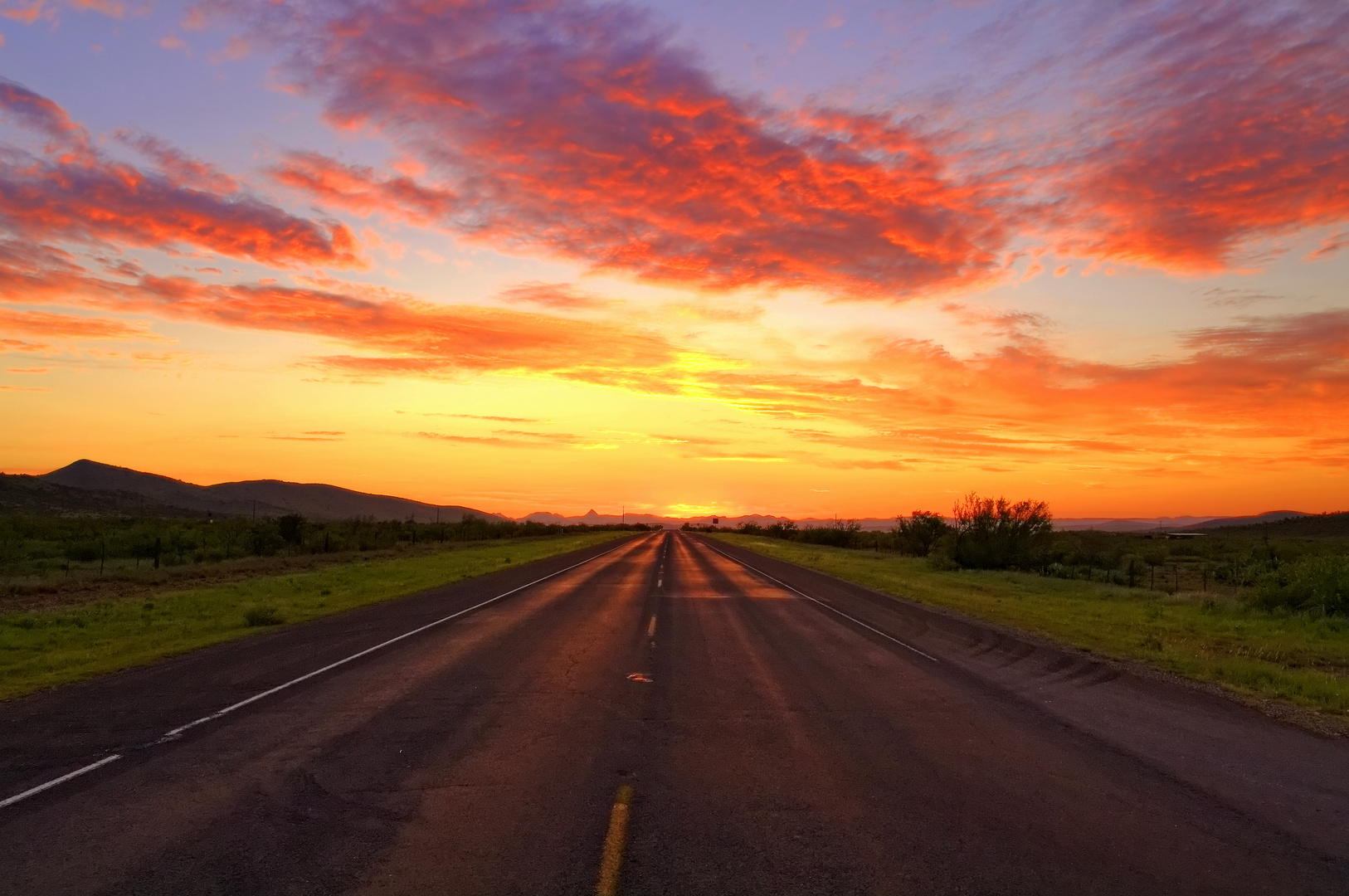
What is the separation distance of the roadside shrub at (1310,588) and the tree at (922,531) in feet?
104

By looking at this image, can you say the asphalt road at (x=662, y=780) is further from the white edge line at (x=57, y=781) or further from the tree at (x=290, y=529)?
the tree at (x=290, y=529)

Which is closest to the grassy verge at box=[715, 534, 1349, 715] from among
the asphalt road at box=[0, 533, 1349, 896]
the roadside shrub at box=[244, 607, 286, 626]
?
the asphalt road at box=[0, 533, 1349, 896]

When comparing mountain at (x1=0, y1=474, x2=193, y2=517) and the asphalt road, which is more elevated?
mountain at (x1=0, y1=474, x2=193, y2=517)

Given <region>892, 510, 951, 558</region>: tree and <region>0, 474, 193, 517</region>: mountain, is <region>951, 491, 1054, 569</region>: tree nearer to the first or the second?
<region>892, 510, 951, 558</region>: tree

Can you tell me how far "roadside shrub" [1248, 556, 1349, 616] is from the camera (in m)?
22.8

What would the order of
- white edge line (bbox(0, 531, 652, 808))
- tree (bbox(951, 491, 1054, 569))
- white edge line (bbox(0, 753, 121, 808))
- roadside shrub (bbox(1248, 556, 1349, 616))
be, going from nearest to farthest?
white edge line (bbox(0, 753, 121, 808)), white edge line (bbox(0, 531, 652, 808)), roadside shrub (bbox(1248, 556, 1349, 616)), tree (bbox(951, 491, 1054, 569))

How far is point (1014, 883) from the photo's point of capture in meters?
5.16

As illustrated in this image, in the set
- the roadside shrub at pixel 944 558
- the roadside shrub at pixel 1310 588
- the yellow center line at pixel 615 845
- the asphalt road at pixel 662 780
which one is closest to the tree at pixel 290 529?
the roadside shrub at pixel 944 558

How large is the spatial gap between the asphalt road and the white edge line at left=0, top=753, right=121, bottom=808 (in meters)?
0.11

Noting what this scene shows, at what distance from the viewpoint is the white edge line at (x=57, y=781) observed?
6.62m

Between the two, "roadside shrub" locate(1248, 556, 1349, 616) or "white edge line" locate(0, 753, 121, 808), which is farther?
"roadside shrub" locate(1248, 556, 1349, 616)

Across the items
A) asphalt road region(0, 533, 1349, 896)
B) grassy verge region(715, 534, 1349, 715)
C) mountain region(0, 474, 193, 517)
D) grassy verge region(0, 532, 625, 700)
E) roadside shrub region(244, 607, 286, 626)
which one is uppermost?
mountain region(0, 474, 193, 517)

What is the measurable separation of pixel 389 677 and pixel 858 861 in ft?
27.2

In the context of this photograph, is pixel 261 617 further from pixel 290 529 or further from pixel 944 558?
pixel 290 529
